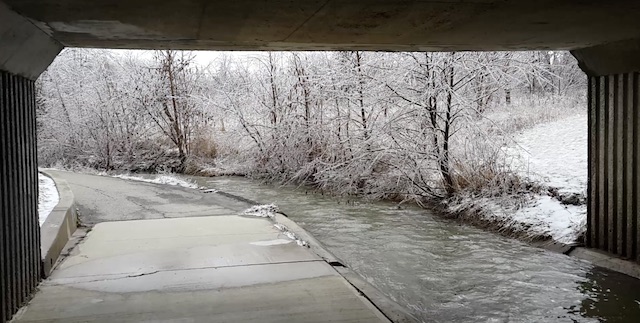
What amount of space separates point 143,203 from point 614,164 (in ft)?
29.4

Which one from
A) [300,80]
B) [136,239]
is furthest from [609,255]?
[300,80]

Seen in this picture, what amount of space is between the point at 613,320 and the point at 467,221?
6.08 metres

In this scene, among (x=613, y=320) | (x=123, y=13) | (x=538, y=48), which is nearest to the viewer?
(x=123, y=13)

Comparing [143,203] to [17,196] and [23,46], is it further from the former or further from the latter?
[23,46]

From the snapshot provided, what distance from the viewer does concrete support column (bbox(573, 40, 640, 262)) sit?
718 cm

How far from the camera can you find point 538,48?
7641 millimetres

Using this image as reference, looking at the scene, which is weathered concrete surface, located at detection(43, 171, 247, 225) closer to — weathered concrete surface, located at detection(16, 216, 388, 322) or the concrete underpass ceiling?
weathered concrete surface, located at detection(16, 216, 388, 322)

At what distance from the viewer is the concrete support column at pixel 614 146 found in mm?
7176

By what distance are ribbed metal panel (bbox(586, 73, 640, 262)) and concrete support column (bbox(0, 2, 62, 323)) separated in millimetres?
7003

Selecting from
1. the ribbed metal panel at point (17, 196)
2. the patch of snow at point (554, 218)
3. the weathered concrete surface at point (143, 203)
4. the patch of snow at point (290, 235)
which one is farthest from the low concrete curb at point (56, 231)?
the patch of snow at point (554, 218)

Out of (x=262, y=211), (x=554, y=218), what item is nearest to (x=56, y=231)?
(x=262, y=211)

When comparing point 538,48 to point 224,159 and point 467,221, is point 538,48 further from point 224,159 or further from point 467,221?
point 224,159

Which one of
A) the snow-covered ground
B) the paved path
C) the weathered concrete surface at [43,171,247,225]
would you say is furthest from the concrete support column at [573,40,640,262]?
the snow-covered ground

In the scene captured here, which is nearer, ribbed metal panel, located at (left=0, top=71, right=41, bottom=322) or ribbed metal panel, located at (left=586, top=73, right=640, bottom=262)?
ribbed metal panel, located at (left=0, top=71, right=41, bottom=322)
